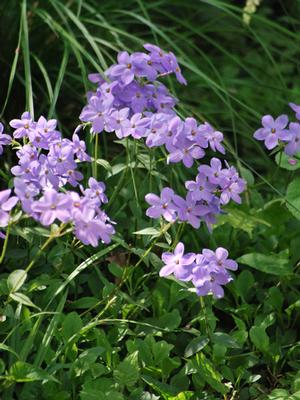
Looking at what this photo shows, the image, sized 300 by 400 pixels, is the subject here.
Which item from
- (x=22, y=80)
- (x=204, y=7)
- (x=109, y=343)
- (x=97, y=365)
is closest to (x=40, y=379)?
(x=97, y=365)

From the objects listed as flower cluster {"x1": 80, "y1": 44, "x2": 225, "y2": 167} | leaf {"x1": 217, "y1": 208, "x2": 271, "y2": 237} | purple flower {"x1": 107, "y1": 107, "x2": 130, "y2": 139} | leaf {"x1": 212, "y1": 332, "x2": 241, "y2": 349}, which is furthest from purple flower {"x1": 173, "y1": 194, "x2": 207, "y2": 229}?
leaf {"x1": 217, "y1": 208, "x2": 271, "y2": 237}

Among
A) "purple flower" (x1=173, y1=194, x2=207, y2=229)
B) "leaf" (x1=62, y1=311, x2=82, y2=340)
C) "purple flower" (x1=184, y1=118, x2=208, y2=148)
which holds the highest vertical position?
"purple flower" (x1=184, y1=118, x2=208, y2=148)

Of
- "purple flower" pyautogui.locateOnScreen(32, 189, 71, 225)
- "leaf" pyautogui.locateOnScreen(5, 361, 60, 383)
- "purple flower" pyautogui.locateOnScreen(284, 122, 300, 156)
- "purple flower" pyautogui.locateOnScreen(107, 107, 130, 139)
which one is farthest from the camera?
"purple flower" pyautogui.locateOnScreen(284, 122, 300, 156)

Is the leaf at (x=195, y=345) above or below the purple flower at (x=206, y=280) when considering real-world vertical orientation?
below

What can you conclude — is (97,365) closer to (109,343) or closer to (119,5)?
(109,343)

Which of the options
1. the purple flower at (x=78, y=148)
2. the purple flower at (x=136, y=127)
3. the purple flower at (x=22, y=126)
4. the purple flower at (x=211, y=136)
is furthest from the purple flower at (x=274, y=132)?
the purple flower at (x=22, y=126)

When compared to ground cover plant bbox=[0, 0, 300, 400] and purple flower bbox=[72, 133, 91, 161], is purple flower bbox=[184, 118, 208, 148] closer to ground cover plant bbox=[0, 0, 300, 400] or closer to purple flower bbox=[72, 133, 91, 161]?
ground cover plant bbox=[0, 0, 300, 400]

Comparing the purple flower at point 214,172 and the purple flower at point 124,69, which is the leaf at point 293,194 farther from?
the purple flower at point 124,69
